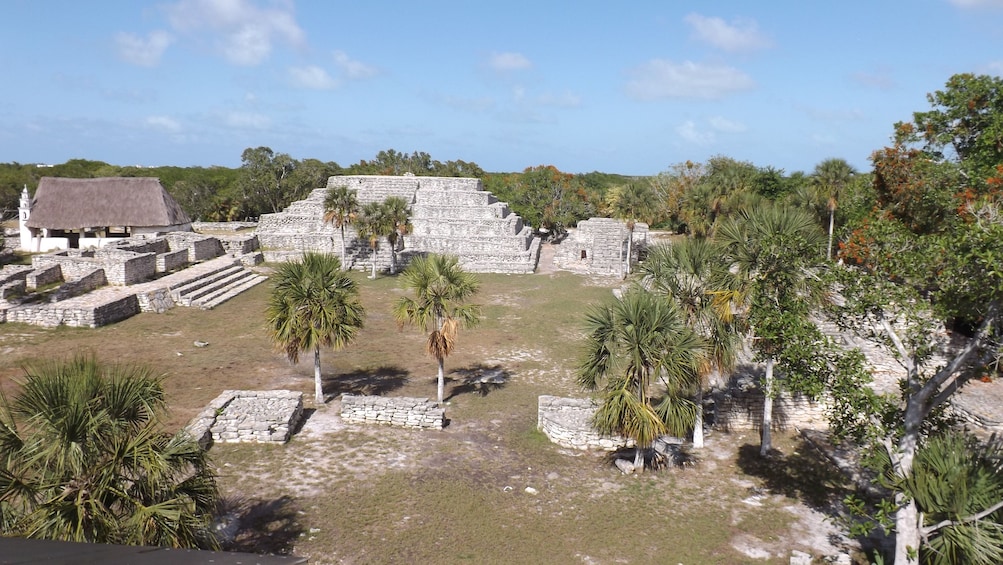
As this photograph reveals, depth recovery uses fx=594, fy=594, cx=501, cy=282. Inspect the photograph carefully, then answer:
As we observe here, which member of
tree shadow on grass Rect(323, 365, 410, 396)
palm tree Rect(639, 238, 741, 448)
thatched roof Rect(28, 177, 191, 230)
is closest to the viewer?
palm tree Rect(639, 238, 741, 448)

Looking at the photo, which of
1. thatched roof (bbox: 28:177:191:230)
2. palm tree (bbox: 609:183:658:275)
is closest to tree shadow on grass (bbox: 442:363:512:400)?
palm tree (bbox: 609:183:658:275)

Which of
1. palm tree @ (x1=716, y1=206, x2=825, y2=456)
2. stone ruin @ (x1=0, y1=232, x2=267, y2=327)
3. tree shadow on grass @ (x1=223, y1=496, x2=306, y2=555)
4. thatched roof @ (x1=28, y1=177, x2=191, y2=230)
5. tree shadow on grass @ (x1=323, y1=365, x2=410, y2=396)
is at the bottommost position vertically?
tree shadow on grass @ (x1=223, y1=496, x2=306, y2=555)

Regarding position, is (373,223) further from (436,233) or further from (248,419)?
(248,419)

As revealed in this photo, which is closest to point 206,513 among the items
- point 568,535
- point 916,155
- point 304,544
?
point 304,544

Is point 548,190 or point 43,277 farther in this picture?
point 548,190

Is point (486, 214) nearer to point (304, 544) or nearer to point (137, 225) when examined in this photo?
point (137, 225)

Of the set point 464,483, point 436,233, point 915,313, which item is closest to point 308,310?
point 464,483

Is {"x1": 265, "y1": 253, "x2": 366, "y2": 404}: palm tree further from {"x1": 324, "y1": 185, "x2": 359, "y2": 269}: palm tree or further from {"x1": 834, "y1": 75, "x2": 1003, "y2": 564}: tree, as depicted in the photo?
{"x1": 324, "y1": 185, "x2": 359, "y2": 269}: palm tree
